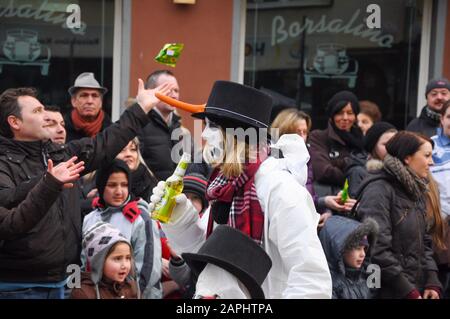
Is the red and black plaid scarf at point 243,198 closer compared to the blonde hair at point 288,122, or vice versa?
the red and black plaid scarf at point 243,198

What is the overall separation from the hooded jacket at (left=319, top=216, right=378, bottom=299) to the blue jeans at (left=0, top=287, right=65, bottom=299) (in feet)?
5.88

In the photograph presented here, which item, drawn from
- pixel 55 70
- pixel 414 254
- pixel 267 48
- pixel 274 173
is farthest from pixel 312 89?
pixel 274 173

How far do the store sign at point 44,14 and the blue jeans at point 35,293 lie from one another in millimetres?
3927

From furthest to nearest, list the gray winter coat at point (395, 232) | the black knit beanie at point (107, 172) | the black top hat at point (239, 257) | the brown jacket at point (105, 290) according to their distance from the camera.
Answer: the gray winter coat at point (395, 232) → the black knit beanie at point (107, 172) → the brown jacket at point (105, 290) → the black top hat at point (239, 257)

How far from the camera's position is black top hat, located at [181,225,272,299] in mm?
4145

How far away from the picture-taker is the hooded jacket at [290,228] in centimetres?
416

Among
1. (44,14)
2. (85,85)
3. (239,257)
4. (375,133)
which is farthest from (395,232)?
(44,14)

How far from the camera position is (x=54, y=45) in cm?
927

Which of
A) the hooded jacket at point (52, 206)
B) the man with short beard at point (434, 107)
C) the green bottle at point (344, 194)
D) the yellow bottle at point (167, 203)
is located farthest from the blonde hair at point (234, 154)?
the man with short beard at point (434, 107)

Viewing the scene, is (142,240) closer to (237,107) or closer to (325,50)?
(237,107)

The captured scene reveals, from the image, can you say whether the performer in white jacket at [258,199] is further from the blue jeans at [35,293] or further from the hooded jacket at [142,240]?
the hooded jacket at [142,240]

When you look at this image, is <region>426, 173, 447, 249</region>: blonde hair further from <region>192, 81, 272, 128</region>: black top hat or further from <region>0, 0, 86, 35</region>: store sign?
<region>0, 0, 86, 35</region>: store sign

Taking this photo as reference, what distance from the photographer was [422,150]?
6.96 metres

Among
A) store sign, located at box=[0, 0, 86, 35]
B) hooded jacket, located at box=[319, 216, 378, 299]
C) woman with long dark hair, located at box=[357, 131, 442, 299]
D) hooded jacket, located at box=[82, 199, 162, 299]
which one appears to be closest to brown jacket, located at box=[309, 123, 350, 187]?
woman with long dark hair, located at box=[357, 131, 442, 299]
